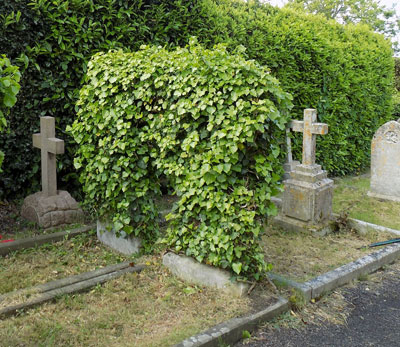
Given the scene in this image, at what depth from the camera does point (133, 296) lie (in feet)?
12.7

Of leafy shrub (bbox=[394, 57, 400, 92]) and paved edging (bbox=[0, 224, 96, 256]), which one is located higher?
leafy shrub (bbox=[394, 57, 400, 92])

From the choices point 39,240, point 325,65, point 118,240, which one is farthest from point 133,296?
point 325,65

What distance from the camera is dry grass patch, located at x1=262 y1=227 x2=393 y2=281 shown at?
4.67 meters

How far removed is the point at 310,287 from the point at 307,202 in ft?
6.09

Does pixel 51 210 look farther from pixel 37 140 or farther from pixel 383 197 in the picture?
pixel 383 197

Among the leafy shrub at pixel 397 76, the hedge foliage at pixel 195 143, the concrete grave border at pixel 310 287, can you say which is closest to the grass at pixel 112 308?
the concrete grave border at pixel 310 287

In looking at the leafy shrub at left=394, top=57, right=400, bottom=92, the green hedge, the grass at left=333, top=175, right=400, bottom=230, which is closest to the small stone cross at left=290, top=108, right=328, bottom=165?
the grass at left=333, top=175, right=400, bottom=230

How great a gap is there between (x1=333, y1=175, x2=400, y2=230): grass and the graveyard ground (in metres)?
0.78

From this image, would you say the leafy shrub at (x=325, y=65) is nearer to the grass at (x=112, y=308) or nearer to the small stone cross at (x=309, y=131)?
the small stone cross at (x=309, y=131)

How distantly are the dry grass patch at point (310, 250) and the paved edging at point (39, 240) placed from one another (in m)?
2.07

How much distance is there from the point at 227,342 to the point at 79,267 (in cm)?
176

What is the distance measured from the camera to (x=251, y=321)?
350 cm

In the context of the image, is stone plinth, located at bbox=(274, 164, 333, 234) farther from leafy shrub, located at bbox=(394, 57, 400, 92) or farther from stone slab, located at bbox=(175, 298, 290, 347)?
leafy shrub, located at bbox=(394, 57, 400, 92)

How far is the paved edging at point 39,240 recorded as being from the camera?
4637 mm
